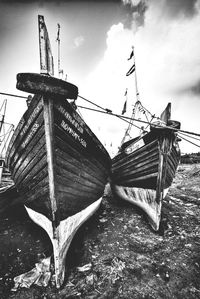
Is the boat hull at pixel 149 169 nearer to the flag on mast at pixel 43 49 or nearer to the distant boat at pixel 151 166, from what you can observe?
the distant boat at pixel 151 166

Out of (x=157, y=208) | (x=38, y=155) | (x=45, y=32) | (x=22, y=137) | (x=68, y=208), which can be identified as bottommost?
(x=157, y=208)

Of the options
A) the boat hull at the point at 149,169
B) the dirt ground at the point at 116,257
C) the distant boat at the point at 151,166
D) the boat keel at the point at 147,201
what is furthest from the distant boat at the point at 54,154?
the boat keel at the point at 147,201

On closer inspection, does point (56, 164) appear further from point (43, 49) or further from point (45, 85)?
point (43, 49)

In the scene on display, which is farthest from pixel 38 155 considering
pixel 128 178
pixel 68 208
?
pixel 128 178

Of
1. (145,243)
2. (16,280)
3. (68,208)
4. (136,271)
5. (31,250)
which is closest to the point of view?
(16,280)

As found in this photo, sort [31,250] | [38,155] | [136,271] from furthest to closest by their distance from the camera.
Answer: [31,250] < [38,155] < [136,271]

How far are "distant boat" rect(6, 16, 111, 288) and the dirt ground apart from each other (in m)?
0.44

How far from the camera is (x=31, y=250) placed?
3.31m

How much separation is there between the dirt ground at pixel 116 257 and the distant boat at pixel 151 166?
23.9 inches

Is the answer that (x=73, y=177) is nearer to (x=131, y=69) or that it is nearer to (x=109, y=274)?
(x=109, y=274)

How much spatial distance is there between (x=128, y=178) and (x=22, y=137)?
361cm

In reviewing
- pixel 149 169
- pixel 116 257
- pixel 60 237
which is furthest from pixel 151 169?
pixel 60 237

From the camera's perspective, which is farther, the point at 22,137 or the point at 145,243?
the point at 145,243

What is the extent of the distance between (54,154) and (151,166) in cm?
280
